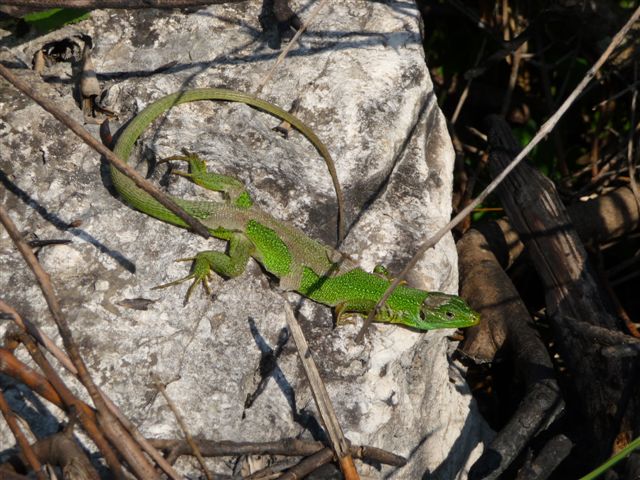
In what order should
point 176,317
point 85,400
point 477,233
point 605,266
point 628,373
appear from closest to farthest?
point 85,400
point 176,317
point 628,373
point 477,233
point 605,266

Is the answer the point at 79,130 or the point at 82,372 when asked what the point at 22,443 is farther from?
the point at 79,130

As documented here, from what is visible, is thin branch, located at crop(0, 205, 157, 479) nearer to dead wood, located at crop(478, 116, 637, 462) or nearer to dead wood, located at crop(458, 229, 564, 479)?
dead wood, located at crop(458, 229, 564, 479)

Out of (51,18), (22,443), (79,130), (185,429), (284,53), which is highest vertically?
(51,18)

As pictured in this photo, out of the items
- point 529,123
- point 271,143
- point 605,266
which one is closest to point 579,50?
point 529,123

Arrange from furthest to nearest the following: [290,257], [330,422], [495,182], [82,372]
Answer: [290,257]
[330,422]
[495,182]
[82,372]

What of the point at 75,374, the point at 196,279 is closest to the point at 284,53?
the point at 196,279

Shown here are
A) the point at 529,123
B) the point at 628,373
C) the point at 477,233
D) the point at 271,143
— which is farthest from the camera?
the point at 529,123

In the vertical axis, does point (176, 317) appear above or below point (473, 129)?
below

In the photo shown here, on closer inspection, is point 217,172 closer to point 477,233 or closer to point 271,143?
point 271,143
